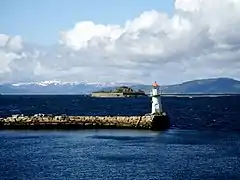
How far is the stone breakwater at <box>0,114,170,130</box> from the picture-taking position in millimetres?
86125

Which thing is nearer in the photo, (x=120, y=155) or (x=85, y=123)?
(x=120, y=155)

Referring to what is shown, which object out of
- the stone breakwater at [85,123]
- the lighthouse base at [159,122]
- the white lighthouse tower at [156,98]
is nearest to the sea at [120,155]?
the lighthouse base at [159,122]

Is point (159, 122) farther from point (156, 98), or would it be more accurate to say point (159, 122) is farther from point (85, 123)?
point (85, 123)

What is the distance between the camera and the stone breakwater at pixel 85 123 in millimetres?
86125

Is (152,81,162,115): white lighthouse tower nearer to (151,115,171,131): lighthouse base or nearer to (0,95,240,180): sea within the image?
(151,115,171,131): lighthouse base

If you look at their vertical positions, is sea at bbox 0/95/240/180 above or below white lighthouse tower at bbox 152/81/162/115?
below

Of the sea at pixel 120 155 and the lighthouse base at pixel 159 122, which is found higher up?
the lighthouse base at pixel 159 122

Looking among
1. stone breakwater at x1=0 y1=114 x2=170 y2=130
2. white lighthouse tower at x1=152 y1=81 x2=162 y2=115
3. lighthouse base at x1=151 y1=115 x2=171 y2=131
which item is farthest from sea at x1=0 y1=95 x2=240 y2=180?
white lighthouse tower at x1=152 y1=81 x2=162 y2=115

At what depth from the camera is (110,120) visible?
90.3m

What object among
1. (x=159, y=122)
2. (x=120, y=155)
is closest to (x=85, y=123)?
(x=159, y=122)

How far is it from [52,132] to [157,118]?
18.0m

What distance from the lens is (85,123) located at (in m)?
88.9

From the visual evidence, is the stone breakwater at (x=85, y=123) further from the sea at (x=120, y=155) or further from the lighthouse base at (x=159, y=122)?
the sea at (x=120, y=155)

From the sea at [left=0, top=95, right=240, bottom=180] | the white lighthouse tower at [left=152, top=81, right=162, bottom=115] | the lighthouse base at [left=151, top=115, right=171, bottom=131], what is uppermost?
the white lighthouse tower at [left=152, top=81, right=162, bottom=115]
